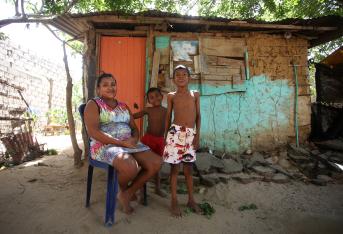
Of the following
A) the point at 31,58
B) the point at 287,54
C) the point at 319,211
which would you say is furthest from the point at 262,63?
the point at 31,58

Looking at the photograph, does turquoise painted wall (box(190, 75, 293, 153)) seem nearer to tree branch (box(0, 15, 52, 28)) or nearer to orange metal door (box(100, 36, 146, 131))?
orange metal door (box(100, 36, 146, 131))

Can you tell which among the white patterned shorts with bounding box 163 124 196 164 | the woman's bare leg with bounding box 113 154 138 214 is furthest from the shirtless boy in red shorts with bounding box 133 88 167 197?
the woman's bare leg with bounding box 113 154 138 214

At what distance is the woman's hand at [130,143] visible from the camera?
9.51 feet

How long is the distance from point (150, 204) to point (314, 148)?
4077 millimetres

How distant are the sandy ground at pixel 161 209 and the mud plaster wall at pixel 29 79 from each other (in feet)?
13.8

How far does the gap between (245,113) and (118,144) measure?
3.58 meters

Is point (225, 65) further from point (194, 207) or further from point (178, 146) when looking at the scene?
point (194, 207)

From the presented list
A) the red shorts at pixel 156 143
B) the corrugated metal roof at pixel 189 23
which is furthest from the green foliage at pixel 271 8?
the red shorts at pixel 156 143

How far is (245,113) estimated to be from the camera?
5.76m

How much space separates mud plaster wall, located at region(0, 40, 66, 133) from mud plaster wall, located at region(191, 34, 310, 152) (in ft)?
19.4

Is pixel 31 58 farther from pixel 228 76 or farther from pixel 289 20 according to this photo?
pixel 289 20

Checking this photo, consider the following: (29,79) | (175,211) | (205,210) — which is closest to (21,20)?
(175,211)

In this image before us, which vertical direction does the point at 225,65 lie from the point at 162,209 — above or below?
above

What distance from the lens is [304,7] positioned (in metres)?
8.83
